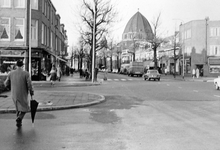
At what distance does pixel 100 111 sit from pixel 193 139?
5.05 meters

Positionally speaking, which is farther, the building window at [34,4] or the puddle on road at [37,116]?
the building window at [34,4]

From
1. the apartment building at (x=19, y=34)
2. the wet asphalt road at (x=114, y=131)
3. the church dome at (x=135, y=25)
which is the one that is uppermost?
the church dome at (x=135, y=25)

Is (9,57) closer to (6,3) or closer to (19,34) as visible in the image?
(19,34)

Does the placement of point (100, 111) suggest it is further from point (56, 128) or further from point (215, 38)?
point (215, 38)

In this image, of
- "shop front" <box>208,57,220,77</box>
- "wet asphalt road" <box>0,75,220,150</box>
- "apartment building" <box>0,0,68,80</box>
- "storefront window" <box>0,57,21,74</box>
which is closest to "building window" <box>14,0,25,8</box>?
"apartment building" <box>0,0,68,80</box>

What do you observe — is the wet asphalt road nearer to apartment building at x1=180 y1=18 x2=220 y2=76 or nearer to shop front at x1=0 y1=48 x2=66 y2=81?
shop front at x1=0 y1=48 x2=66 y2=81

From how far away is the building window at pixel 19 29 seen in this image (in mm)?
31234

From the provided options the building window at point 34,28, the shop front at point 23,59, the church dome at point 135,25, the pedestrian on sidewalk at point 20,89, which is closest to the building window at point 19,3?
the building window at point 34,28

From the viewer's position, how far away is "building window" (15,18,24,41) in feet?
102

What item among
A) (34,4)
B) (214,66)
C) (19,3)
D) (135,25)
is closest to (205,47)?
(214,66)

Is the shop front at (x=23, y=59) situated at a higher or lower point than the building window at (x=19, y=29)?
lower

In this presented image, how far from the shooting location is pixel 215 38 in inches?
2263

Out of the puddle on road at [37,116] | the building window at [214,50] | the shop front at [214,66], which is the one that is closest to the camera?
the puddle on road at [37,116]

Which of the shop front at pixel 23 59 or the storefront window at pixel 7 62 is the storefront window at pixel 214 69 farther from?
the storefront window at pixel 7 62
